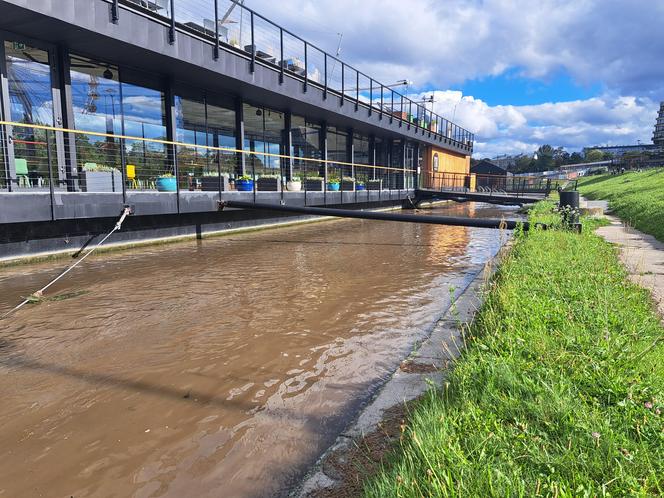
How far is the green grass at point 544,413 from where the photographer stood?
5.99 ft

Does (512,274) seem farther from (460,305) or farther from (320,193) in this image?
(320,193)

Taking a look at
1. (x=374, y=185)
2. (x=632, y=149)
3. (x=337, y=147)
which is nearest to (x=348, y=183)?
(x=374, y=185)

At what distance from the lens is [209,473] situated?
8.43 ft

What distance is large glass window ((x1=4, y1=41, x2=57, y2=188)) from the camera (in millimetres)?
10055

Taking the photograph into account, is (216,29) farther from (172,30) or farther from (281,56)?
(281,56)

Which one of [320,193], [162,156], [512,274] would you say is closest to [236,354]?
[512,274]

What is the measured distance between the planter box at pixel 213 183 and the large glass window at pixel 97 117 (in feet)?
7.55

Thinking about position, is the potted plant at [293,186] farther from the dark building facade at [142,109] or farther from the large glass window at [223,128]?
the large glass window at [223,128]

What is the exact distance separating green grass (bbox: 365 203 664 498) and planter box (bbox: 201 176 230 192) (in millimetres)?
10408

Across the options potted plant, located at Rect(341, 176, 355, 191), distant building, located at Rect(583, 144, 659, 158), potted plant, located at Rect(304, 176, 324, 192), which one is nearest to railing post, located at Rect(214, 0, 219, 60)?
potted plant, located at Rect(304, 176, 324, 192)

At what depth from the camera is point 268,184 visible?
49.1 feet

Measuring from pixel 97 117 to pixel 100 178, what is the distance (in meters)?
2.78

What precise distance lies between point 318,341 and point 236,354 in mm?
857

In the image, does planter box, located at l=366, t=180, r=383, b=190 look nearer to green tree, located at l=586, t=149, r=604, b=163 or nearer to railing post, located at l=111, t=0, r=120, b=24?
railing post, located at l=111, t=0, r=120, b=24
